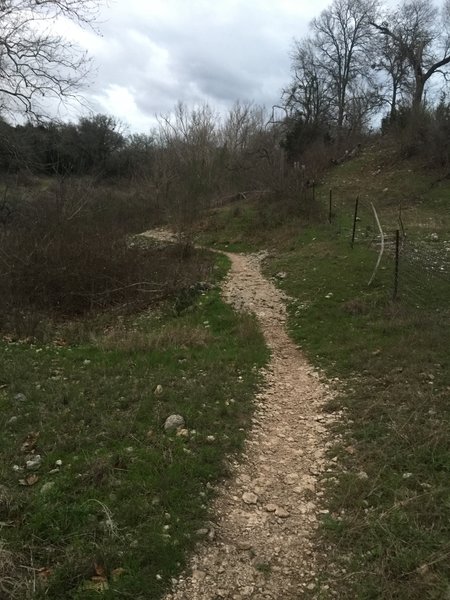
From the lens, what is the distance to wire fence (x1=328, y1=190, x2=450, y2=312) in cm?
962

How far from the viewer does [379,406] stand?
559cm

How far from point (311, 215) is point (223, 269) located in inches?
271

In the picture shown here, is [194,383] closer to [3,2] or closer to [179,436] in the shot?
[179,436]

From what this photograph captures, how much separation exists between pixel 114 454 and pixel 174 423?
0.83 m

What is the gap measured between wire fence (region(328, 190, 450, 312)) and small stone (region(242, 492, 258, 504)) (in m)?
6.22

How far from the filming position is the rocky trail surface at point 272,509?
132 inches

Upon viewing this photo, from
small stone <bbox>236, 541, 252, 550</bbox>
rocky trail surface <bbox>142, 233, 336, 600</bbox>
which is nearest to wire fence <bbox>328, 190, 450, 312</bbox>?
rocky trail surface <bbox>142, 233, 336, 600</bbox>

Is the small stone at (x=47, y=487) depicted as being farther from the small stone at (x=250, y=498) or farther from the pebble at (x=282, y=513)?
the pebble at (x=282, y=513)

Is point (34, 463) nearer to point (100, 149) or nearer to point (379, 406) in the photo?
point (379, 406)

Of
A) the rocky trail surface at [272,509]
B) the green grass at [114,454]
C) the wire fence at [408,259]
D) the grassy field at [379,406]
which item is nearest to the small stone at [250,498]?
the rocky trail surface at [272,509]

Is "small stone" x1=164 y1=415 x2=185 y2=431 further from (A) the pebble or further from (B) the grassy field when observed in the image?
(B) the grassy field

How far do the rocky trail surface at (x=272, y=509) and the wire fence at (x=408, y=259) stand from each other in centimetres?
377

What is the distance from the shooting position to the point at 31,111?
1230 centimetres

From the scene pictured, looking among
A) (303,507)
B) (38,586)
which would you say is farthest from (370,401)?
(38,586)
